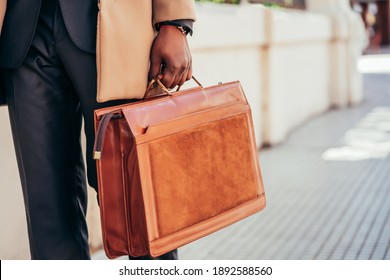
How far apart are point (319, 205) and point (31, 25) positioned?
2.47 metres

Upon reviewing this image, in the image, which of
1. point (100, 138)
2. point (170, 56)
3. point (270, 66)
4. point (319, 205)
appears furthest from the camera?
point (270, 66)

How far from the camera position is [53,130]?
66.4 inches

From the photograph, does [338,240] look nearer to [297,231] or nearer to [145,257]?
[297,231]

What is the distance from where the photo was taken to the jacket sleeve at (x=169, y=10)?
164cm

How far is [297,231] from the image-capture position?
10.7ft

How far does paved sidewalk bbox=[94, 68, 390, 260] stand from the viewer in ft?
9.77

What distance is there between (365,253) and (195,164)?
1468mm

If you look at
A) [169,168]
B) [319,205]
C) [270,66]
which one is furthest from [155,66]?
[270,66]

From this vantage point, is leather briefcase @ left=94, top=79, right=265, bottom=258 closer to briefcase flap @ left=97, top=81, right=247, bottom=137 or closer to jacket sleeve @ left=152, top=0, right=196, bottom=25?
briefcase flap @ left=97, top=81, right=247, bottom=137

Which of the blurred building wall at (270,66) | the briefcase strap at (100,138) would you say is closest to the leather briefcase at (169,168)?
the briefcase strap at (100,138)

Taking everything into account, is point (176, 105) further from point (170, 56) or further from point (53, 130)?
point (53, 130)

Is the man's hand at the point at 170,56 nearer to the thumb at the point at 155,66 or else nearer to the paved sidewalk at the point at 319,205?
the thumb at the point at 155,66

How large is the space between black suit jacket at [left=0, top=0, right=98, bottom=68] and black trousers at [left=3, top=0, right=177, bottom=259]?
0.09 ft
